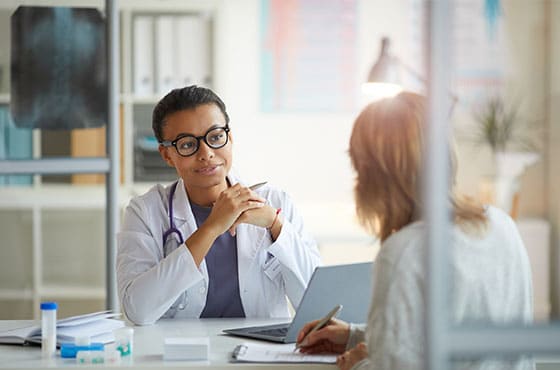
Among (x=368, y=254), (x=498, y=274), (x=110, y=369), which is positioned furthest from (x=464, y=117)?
(x=368, y=254)

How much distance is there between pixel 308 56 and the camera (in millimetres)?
5000

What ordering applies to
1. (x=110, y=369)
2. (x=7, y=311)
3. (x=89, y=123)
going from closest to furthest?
(x=110, y=369) → (x=89, y=123) → (x=7, y=311)

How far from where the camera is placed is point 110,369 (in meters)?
1.89

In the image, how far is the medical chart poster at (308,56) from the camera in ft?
16.3

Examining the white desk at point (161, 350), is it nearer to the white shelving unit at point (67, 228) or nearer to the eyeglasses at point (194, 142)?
the eyeglasses at point (194, 142)

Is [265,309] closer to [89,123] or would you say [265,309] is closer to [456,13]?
[89,123]

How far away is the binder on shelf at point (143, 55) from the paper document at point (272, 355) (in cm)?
254

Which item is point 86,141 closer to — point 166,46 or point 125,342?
point 125,342

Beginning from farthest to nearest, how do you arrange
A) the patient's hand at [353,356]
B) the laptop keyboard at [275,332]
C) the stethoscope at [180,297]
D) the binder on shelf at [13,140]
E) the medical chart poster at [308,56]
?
the medical chart poster at [308,56]
the stethoscope at [180,297]
the binder on shelf at [13,140]
the laptop keyboard at [275,332]
the patient's hand at [353,356]

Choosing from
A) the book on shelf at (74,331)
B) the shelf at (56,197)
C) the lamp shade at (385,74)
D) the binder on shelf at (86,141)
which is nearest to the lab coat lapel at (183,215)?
the binder on shelf at (86,141)

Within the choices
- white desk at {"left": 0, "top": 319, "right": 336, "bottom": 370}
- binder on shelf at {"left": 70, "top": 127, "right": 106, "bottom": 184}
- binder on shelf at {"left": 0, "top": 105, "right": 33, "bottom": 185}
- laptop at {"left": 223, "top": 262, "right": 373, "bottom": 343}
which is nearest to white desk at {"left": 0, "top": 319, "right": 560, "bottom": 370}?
white desk at {"left": 0, "top": 319, "right": 336, "bottom": 370}

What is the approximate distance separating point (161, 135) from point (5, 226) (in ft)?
7.04

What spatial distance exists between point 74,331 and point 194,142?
2.08 feet

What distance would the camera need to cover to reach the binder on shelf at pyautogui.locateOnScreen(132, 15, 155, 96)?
4.34 m
